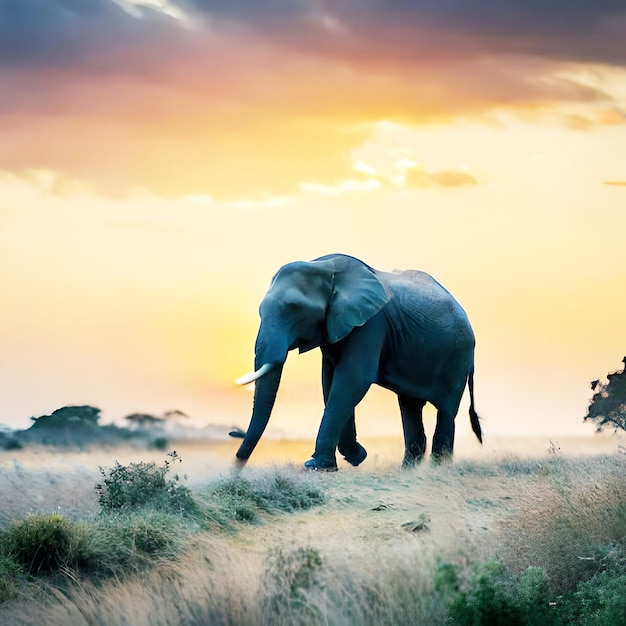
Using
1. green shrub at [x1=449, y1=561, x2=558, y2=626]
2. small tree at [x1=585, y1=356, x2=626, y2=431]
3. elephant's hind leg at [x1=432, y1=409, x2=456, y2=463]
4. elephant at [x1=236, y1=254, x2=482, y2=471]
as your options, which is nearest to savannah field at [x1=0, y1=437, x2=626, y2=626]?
green shrub at [x1=449, y1=561, x2=558, y2=626]

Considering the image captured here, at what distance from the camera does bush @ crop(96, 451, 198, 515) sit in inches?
800

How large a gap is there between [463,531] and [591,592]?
2.80 m

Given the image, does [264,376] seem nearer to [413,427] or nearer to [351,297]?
[351,297]

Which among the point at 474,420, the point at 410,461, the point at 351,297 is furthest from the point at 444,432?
the point at 351,297

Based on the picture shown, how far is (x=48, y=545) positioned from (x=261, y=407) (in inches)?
353

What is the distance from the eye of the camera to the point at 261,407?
2602 centimetres

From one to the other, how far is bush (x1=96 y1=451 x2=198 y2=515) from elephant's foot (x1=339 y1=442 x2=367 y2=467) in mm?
7861

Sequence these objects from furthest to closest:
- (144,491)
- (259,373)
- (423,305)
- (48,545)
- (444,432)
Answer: (444,432) < (423,305) < (259,373) < (144,491) < (48,545)

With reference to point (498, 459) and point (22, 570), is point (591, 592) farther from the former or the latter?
point (498, 459)

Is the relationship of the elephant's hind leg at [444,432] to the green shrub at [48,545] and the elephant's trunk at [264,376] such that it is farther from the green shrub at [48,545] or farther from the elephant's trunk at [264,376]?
the green shrub at [48,545]

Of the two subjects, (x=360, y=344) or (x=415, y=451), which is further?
(x=415, y=451)

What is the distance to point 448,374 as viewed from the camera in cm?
2975

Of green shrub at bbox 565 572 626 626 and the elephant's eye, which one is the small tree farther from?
green shrub at bbox 565 572 626 626

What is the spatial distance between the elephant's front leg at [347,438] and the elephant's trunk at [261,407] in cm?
231
